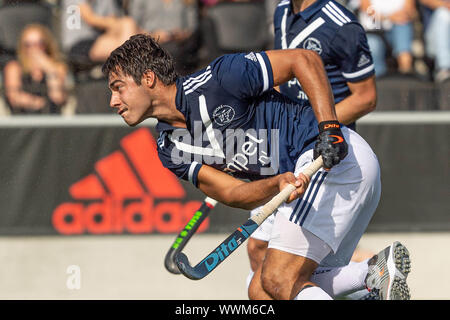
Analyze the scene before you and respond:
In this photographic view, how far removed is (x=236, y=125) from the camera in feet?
12.0

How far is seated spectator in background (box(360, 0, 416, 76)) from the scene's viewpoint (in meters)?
6.84

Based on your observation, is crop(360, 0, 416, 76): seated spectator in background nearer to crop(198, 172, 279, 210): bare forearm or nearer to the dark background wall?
the dark background wall

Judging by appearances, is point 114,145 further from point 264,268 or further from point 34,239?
point 264,268

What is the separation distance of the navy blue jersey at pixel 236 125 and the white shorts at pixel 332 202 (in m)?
0.14

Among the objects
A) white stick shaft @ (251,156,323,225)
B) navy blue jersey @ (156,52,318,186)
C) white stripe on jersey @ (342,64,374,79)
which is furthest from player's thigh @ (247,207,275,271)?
white stripe on jersey @ (342,64,374,79)

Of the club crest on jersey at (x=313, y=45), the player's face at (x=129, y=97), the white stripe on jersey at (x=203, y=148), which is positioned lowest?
the white stripe on jersey at (x=203, y=148)

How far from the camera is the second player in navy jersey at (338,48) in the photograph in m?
4.13

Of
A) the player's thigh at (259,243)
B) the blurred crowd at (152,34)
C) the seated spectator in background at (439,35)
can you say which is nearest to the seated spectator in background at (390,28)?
the blurred crowd at (152,34)

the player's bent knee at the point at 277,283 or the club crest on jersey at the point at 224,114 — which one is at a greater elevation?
the club crest on jersey at the point at 224,114

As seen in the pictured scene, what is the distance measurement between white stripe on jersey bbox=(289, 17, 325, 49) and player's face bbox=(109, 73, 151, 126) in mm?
979

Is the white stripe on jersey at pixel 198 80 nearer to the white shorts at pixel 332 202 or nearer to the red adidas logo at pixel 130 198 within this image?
the white shorts at pixel 332 202

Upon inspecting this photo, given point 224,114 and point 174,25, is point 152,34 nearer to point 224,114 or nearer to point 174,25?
point 174,25

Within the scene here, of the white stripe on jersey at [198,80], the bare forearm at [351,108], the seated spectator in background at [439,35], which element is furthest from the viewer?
the seated spectator in background at [439,35]
